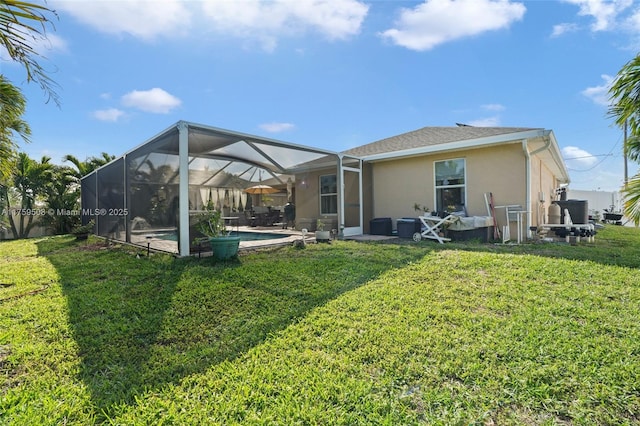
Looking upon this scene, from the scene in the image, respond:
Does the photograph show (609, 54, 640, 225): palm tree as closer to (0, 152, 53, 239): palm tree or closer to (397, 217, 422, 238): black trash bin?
(397, 217, 422, 238): black trash bin

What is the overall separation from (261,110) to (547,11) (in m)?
9.90

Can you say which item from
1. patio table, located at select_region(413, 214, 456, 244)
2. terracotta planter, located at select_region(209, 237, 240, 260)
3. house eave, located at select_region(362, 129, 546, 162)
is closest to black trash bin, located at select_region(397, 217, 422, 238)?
patio table, located at select_region(413, 214, 456, 244)

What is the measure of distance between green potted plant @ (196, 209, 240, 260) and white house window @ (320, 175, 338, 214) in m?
5.53

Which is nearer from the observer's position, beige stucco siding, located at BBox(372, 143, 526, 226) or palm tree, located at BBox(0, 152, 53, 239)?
beige stucco siding, located at BBox(372, 143, 526, 226)

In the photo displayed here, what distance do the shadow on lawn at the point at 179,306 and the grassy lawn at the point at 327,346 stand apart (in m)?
0.02

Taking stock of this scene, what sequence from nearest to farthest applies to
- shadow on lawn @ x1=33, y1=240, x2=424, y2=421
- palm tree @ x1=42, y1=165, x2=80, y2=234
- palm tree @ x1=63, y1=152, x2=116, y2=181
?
shadow on lawn @ x1=33, y1=240, x2=424, y2=421
palm tree @ x1=42, y1=165, x2=80, y2=234
palm tree @ x1=63, y1=152, x2=116, y2=181

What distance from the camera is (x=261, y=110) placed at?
13211 millimetres

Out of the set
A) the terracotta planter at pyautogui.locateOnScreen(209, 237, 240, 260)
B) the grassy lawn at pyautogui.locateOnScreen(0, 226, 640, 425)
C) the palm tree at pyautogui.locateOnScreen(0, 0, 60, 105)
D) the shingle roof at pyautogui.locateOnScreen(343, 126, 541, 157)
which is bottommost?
the grassy lawn at pyautogui.locateOnScreen(0, 226, 640, 425)

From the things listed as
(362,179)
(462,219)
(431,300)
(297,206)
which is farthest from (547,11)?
(297,206)

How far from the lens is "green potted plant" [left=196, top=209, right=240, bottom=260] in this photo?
19.0ft

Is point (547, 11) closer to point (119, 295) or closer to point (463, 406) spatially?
point (463, 406)

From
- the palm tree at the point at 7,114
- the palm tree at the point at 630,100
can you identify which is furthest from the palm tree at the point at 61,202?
the palm tree at the point at 630,100

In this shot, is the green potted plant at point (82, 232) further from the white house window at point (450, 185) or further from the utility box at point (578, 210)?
the utility box at point (578, 210)

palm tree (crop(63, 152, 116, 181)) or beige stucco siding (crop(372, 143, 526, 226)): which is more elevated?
palm tree (crop(63, 152, 116, 181))
